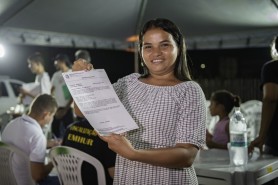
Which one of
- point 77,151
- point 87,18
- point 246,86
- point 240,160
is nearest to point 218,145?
point 240,160

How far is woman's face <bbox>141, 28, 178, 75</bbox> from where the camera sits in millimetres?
1327

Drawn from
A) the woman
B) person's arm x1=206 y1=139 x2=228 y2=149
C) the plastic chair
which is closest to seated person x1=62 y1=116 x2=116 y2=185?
the woman

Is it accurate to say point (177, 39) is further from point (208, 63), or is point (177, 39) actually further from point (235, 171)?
point (208, 63)

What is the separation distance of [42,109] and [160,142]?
167 cm

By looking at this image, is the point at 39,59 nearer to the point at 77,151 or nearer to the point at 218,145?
the point at 218,145

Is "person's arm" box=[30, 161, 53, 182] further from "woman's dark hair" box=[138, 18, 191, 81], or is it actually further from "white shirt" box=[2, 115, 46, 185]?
"woman's dark hair" box=[138, 18, 191, 81]

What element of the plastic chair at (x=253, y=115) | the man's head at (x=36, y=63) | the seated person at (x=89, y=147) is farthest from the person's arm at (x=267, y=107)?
the man's head at (x=36, y=63)

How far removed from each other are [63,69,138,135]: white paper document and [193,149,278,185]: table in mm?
1003

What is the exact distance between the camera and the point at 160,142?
1291 millimetres

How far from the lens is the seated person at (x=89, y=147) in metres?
2.11

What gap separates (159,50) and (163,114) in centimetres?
23

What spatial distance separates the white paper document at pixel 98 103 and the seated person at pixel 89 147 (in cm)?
93

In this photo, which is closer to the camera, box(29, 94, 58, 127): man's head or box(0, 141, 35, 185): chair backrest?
box(0, 141, 35, 185): chair backrest

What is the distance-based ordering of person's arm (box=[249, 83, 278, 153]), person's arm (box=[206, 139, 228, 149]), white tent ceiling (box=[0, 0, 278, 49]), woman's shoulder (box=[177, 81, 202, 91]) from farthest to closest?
white tent ceiling (box=[0, 0, 278, 49]) < person's arm (box=[206, 139, 228, 149]) < person's arm (box=[249, 83, 278, 153]) < woman's shoulder (box=[177, 81, 202, 91])
